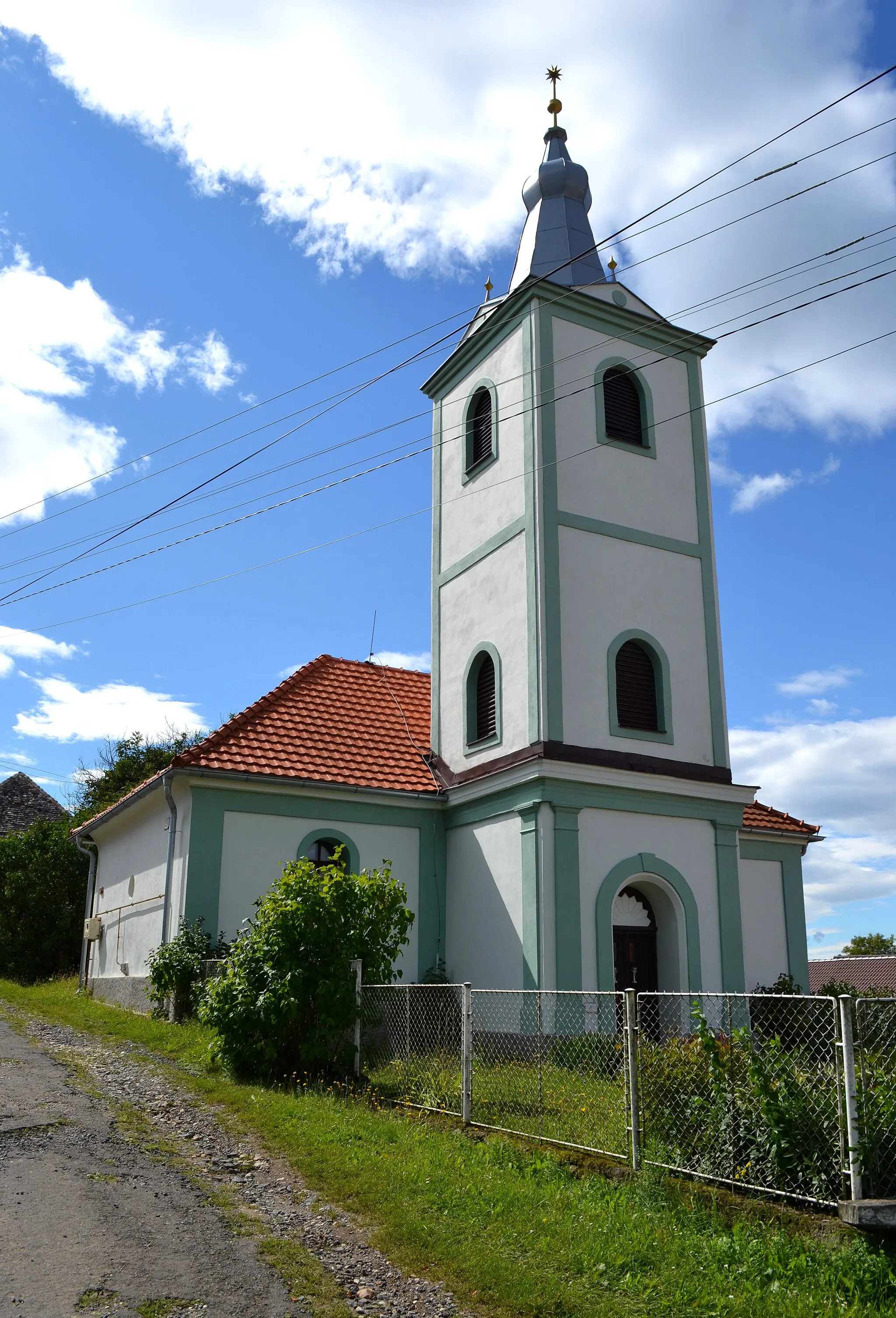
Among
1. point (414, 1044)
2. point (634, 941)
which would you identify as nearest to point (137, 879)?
point (634, 941)

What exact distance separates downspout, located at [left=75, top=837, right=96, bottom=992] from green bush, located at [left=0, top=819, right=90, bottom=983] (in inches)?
157

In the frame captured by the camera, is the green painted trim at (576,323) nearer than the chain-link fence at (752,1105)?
No

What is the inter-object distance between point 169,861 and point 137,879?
2.64 metres

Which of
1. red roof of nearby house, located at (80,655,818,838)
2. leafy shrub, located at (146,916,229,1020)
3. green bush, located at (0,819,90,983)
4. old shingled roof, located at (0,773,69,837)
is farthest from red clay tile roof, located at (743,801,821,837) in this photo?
old shingled roof, located at (0,773,69,837)

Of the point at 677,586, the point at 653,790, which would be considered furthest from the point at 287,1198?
the point at 677,586

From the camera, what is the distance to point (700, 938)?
15828mm

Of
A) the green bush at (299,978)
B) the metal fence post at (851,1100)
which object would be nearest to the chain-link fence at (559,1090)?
the green bush at (299,978)

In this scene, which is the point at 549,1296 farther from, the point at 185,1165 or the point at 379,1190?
the point at 185,1165

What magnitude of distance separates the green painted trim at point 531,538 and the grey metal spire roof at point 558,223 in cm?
239

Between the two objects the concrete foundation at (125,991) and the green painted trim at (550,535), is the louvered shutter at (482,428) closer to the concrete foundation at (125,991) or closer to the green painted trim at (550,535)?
the green painted trim at (550,535)

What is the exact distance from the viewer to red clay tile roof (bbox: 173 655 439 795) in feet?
53.9

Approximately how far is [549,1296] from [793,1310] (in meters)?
1.27

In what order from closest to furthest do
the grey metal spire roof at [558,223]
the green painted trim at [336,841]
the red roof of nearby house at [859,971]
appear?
1. the green painted trim at [336,841]
2. the grey metal spire roof at [558,223]
3. the red roof of nearby house at [859,971]

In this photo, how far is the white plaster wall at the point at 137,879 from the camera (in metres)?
16.2
